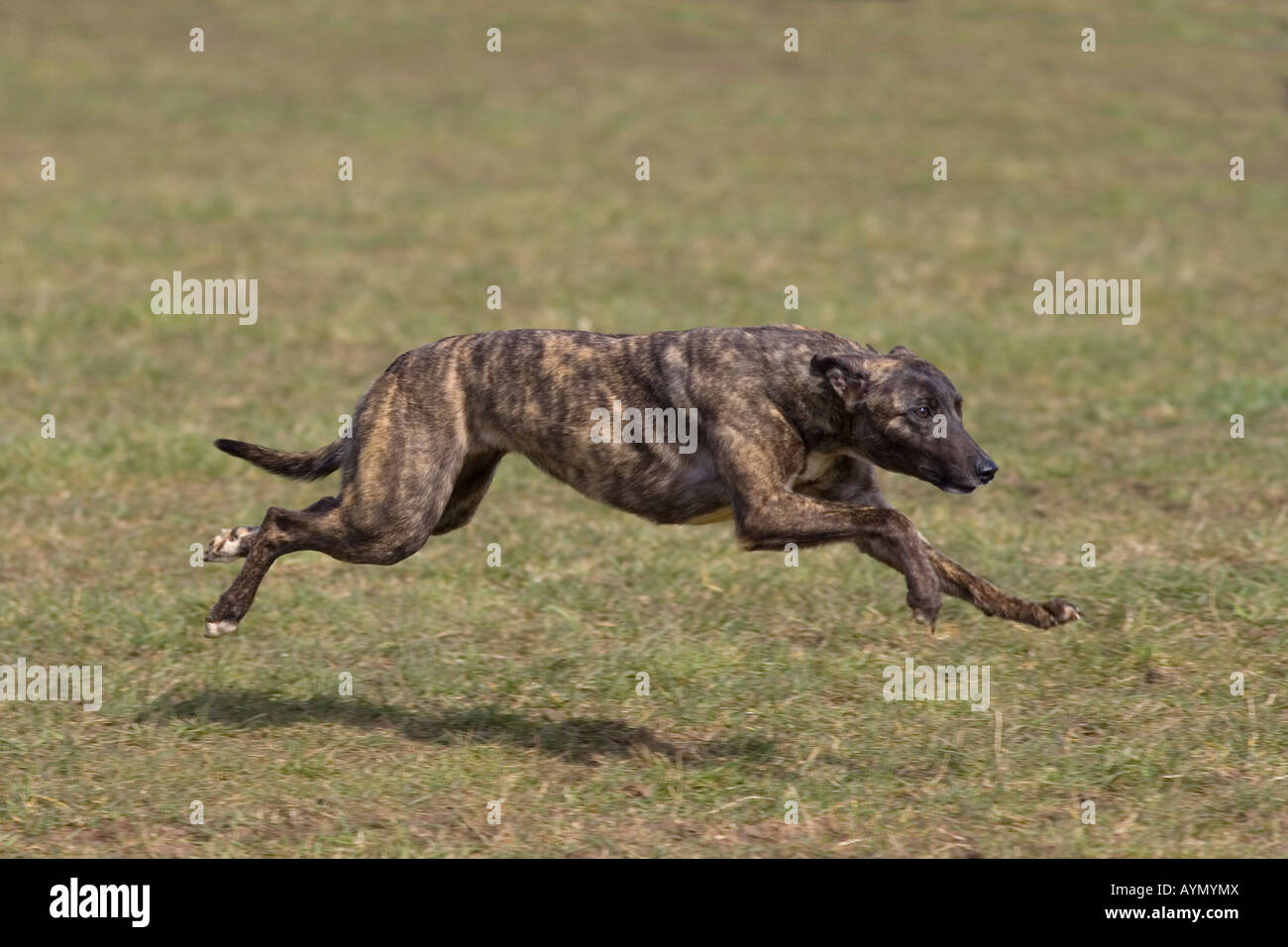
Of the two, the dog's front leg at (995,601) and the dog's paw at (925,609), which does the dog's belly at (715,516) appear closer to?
the dog's front leg at (995,601)

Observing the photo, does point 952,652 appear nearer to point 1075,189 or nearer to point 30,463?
point 30,463

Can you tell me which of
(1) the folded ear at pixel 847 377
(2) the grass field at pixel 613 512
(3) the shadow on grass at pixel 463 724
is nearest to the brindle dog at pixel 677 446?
(1) the folded ear at pixel 847 377

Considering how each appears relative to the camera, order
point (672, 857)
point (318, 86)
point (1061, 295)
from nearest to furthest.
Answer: point (672, 857) → point (1061, 295) → point (318, 86)

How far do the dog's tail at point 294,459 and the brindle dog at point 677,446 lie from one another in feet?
0.42

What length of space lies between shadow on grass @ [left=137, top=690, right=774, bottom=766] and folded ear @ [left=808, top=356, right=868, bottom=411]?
1552 mm

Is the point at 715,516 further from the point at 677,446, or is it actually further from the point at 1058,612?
the point at 1058,612

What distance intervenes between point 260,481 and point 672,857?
579 cm

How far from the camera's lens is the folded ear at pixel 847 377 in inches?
279

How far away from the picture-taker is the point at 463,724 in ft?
26.2

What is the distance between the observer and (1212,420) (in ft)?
41.6

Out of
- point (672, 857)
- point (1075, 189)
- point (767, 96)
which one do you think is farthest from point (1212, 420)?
point (767, 96)

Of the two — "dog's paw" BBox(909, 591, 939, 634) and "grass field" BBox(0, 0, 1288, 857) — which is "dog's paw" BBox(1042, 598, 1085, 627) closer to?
"dog's paw" BBox(909, 591, 939, 634)

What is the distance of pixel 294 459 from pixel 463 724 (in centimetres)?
143

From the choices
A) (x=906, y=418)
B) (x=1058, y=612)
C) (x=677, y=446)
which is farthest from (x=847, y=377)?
(x=1058, y=612)
